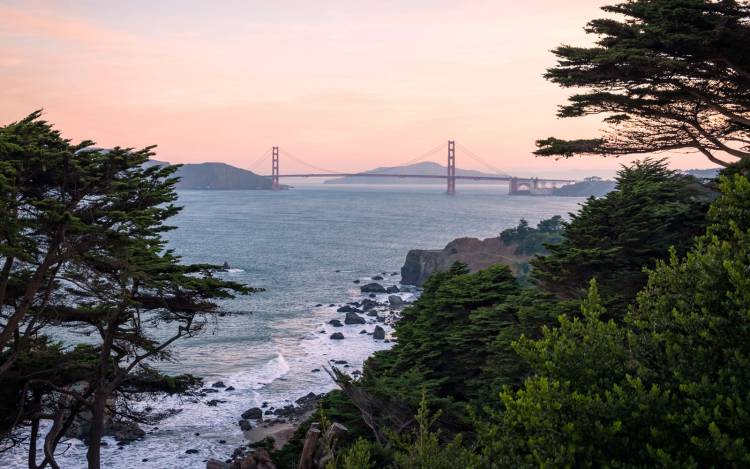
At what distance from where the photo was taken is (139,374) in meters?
18.1

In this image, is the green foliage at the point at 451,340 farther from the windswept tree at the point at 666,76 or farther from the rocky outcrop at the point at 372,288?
the rocky outcrop at the point at 372,288

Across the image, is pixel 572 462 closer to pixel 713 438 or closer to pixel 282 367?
pixel 713 438

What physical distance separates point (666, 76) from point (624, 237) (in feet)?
15.9

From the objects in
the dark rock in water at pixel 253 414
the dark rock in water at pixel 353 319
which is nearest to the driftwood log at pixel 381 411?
the dark rock in water at pixel 253 414

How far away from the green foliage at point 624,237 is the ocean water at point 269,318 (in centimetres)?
968

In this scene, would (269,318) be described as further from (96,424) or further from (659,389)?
(659,389)

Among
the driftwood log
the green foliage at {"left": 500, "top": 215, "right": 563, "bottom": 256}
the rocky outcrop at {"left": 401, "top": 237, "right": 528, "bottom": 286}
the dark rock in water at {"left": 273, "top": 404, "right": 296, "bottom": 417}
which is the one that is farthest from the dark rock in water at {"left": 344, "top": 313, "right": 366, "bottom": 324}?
the driftwood log

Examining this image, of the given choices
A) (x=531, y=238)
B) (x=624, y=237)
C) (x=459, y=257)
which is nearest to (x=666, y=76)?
(x=624, y=237)

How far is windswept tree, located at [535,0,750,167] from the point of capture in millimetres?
13234

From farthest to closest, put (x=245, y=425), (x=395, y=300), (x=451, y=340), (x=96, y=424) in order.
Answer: (x=395, y=300), (x=245, y=425), (x=451, y=340), (x=96, y=424)

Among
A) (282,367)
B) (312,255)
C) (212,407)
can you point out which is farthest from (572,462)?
(312,255)

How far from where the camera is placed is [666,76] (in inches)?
572

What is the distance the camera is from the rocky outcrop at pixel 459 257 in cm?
6506

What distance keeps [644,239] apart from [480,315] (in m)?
5.12
